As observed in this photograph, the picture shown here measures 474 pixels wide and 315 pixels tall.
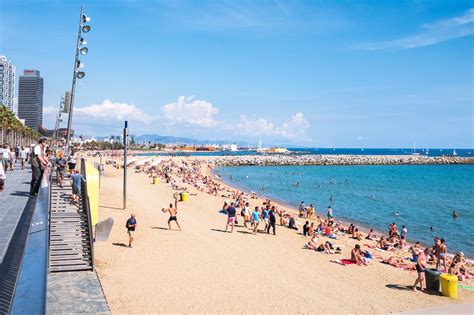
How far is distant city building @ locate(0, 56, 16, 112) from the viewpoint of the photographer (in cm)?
11235

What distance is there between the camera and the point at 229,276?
36.3 ft

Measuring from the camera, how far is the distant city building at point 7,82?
112 meters

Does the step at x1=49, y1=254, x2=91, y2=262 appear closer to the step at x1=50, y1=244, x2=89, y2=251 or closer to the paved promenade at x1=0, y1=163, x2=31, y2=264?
the step at x1=50, y1=244, x2=89, y2=251

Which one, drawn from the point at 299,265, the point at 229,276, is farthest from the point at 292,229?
the point at 229,276

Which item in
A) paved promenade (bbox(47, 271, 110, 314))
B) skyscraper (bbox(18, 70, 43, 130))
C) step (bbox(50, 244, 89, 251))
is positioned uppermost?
skyscraper (bbox(18, 70, 43, 130))

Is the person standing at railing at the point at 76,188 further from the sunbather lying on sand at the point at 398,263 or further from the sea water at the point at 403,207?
the sea water at the point at 403,207

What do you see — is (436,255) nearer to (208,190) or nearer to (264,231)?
(264,231)

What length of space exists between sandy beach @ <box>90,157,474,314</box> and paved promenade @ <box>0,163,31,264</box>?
2589mm

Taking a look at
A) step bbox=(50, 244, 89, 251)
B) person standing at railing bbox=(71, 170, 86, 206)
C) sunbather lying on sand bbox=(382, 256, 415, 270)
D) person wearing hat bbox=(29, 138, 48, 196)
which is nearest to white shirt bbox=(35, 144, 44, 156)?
person wearing hat bbox=(29, 138, 48, 196)

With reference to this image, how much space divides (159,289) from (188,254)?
3326mm

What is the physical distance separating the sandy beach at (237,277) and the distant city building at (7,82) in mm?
113148

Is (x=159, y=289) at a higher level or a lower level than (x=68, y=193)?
lower

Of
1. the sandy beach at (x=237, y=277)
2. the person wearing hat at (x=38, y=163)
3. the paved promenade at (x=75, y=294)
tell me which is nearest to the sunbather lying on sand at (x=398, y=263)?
the sandy beach at (x=237, y=277)

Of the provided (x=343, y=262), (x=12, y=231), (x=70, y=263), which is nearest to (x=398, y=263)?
(x=343, y=262)
